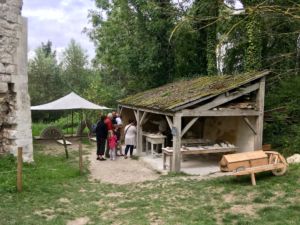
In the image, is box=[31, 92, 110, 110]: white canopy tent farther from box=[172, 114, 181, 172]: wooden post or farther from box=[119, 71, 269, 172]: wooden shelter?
box=[172, 114, 181, 172]: wooden post

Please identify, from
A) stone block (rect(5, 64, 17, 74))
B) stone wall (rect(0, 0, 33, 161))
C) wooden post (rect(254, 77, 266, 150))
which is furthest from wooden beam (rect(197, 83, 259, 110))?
stone block (rect(5, 64, 17, 74))

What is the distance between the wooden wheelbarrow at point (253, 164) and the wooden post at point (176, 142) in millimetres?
1934

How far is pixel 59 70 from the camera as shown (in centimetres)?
3189

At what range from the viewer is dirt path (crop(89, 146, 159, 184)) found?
993 cm

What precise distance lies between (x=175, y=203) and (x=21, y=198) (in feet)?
10.1

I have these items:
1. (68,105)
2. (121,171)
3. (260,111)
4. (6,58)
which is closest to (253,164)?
(260,111)

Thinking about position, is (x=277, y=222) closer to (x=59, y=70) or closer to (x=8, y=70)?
(x=8, y=70)

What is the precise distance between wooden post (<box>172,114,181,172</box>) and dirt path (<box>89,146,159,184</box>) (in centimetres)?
60

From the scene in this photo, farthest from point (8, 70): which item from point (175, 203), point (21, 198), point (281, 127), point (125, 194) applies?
point (281, 127)

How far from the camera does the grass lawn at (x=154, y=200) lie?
20.4 ft

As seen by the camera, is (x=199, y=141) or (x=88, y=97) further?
(x=88, y=97)

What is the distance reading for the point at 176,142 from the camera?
10.3 metres

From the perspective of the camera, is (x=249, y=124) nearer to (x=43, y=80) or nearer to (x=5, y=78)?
(x=5, y=78)

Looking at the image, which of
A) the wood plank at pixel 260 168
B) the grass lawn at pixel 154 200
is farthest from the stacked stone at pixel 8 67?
the wood plank at pixel 260 168
